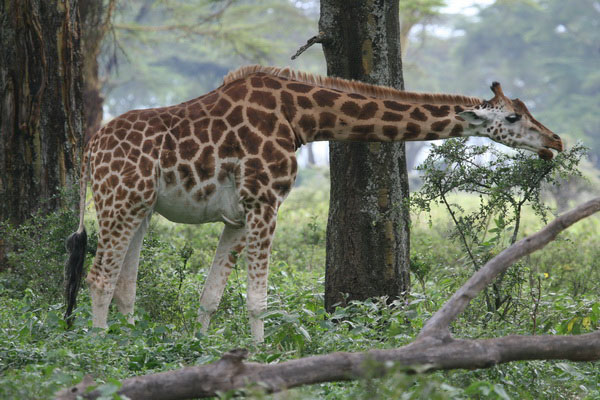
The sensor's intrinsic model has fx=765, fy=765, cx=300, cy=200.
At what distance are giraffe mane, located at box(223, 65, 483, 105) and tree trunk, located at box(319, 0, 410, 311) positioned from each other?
0.56 meters

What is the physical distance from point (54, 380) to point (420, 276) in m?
4.23

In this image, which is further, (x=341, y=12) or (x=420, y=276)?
(x=420, y=276)

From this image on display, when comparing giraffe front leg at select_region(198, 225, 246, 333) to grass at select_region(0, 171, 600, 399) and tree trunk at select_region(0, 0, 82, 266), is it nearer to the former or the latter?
grass at select_region(0, 171, 600, 399)

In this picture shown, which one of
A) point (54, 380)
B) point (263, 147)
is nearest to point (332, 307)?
point (263, 147)

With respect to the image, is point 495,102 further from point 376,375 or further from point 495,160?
point 376,375

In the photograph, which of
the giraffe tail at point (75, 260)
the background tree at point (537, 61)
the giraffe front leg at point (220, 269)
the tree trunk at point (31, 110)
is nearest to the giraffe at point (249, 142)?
the giraffe front leg at point (220, 269)

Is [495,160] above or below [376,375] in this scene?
above

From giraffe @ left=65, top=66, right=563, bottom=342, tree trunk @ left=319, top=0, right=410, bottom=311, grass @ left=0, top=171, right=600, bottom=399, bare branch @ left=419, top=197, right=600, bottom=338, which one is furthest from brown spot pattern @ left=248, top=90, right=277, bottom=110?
bare branch @ left=419, top=197, right=600, bottom=338

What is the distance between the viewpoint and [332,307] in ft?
23.8

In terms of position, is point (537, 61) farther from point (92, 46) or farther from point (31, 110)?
point (31, 110)

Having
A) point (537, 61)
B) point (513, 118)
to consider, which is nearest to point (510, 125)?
point (513, 118)

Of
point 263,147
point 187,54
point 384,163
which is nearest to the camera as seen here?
point 263,147

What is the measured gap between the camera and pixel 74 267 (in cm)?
679

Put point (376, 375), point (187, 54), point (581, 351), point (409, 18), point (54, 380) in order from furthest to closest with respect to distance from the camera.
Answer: point (187, 54) < point (409, 18) < point (581, 351) < point (54, 380) < point (376, 375)
